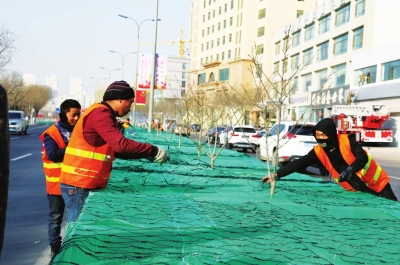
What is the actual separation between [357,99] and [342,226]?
35.9 m

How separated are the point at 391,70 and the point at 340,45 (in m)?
9.13

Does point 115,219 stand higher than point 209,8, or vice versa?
point 209,8

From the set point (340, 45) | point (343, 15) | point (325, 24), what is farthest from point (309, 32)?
point (343, 15)

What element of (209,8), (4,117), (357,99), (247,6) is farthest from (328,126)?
(209,8)

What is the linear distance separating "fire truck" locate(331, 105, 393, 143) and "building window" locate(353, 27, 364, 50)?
10.2m

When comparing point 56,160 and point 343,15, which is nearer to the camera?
point 56,160

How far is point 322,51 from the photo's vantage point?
151ft

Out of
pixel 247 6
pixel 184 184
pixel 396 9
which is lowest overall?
pixel 184 184

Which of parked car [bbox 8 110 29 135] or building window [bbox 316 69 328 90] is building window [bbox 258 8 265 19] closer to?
building window [bbox 316 69 328 90]

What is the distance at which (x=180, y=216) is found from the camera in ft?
12.5

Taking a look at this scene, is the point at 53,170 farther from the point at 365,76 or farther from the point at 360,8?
the point at 360,8

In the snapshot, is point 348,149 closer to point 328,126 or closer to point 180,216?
point 328,126

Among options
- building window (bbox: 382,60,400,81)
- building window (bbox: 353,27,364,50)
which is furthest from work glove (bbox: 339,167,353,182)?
building window (bbox: 353,27,364,50)

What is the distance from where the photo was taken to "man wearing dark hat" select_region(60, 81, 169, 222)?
12.6ft
